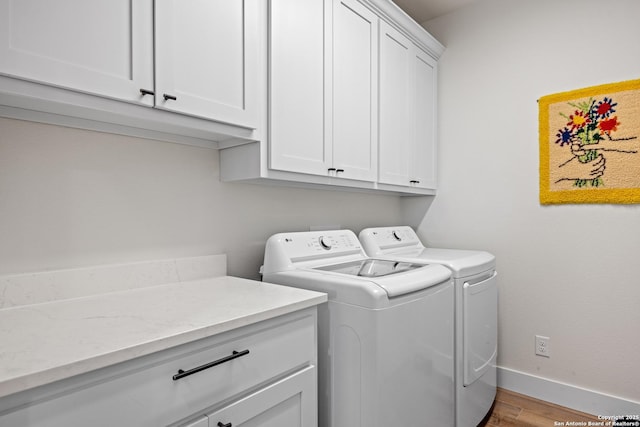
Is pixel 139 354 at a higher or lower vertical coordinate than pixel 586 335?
higher

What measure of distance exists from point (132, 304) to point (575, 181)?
7.92ft

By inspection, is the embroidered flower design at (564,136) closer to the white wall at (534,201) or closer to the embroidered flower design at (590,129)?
the embroidered flower design at (590,129)

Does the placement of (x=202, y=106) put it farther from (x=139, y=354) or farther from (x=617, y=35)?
(x=617, y=35)

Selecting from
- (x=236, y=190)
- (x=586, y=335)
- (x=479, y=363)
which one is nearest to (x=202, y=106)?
(x=236, y=190)

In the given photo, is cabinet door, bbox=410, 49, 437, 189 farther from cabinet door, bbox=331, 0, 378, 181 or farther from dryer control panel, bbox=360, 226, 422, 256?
cabinet door, bbox=331, 0, 378, 181

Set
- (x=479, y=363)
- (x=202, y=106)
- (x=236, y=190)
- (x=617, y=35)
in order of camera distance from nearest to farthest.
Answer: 1. (x=202, y=106)
2. (x=236, y=190)
3. (x=479, y=363)
4. (x=617, y=35)

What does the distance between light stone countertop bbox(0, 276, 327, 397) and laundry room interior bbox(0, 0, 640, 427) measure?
123 mm

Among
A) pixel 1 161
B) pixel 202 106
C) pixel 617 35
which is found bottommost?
pixel 1 161

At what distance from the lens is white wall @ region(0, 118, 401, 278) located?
1.15 meters

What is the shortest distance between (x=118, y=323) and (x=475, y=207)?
2.35m

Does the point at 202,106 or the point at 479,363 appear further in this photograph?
the point at 479,363

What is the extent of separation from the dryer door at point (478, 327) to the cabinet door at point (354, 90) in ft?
2.67

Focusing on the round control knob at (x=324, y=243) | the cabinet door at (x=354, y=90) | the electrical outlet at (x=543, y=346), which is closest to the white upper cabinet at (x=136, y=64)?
Answer: the cabinet door at (x=354, y=90)

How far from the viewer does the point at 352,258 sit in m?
2.02
